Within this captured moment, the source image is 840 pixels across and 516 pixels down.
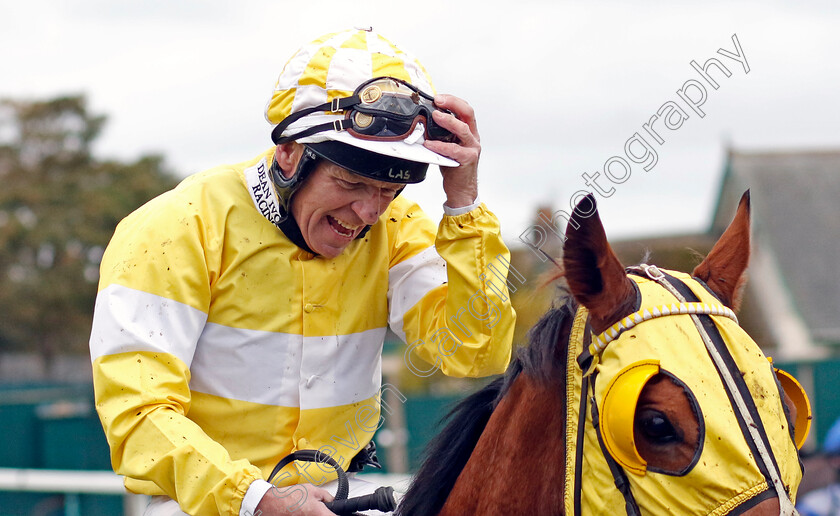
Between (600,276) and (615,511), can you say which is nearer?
(615,511)

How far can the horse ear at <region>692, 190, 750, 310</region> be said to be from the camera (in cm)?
186

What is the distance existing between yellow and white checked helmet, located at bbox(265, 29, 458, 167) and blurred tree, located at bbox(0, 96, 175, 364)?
1883 cm

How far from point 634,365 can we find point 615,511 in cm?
28

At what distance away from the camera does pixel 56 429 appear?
748 centimetres

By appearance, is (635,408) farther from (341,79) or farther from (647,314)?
(341,79)

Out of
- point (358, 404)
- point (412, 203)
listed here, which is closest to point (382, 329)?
point (358, 404)

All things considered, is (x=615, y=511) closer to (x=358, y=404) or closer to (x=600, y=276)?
(x=600, y=276)

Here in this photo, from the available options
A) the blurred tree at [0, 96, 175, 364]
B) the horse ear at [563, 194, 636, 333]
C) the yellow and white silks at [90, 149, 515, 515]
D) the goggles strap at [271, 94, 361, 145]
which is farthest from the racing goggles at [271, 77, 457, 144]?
the blurred tree at [0, 96, 175, 364]

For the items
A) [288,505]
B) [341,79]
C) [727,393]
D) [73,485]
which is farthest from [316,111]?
[73,485]

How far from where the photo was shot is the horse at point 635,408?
1.50 m

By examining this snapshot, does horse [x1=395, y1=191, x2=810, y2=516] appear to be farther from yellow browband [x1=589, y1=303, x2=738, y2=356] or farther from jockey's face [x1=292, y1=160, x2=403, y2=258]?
jockey's face [x1=292, y1=160, x2=403, y2=258]

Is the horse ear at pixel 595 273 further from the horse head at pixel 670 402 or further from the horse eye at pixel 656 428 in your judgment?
the horse eye at pixel 656 428

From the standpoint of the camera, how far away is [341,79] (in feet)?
6.86

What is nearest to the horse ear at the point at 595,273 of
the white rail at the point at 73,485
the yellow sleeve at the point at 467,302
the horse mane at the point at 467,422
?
the horse mane at the point at 467,422
